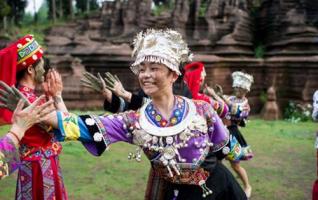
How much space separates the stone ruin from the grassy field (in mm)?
5757

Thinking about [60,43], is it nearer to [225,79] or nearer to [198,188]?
[225,79]

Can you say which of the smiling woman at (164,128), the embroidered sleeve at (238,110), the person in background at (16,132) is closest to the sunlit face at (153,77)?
the smiling woman at (164,128)

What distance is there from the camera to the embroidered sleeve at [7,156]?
2.08m

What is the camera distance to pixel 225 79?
1584 centimetres

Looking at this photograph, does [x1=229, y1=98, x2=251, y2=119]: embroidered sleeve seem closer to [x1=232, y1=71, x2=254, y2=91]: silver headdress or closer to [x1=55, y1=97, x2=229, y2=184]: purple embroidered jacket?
[x1=232, y1=71, x2=254, y2=91]: silver headdress

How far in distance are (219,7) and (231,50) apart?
239 inches

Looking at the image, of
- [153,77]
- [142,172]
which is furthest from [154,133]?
[142,172]

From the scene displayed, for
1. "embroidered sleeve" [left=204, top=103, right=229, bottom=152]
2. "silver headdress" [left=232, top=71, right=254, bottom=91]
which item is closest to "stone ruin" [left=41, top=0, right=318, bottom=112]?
"silver headdress" [left=232, top=71, right=254, bottom=91]

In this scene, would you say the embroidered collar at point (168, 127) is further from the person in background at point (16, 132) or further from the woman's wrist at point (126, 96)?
the woman's wrist at point (126, 96)

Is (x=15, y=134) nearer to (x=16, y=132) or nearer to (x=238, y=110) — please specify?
(x=16, y=132)

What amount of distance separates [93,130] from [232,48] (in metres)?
16.1

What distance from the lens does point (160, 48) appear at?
2.46 metres

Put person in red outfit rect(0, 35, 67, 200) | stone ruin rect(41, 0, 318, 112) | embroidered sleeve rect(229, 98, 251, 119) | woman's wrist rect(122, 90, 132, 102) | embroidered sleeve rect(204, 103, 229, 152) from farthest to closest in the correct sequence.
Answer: stone ruin rect(41, 0, 318, 112), embroidered sleeve rect(229, 98, 251, 119), woman's wrist rect(122, 90, 132, 102), person in red outfit rect(0, 35, 67, 200), embroidered sleeve rect(204, 103, 229, 152)

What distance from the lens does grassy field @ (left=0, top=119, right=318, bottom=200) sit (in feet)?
17.7
